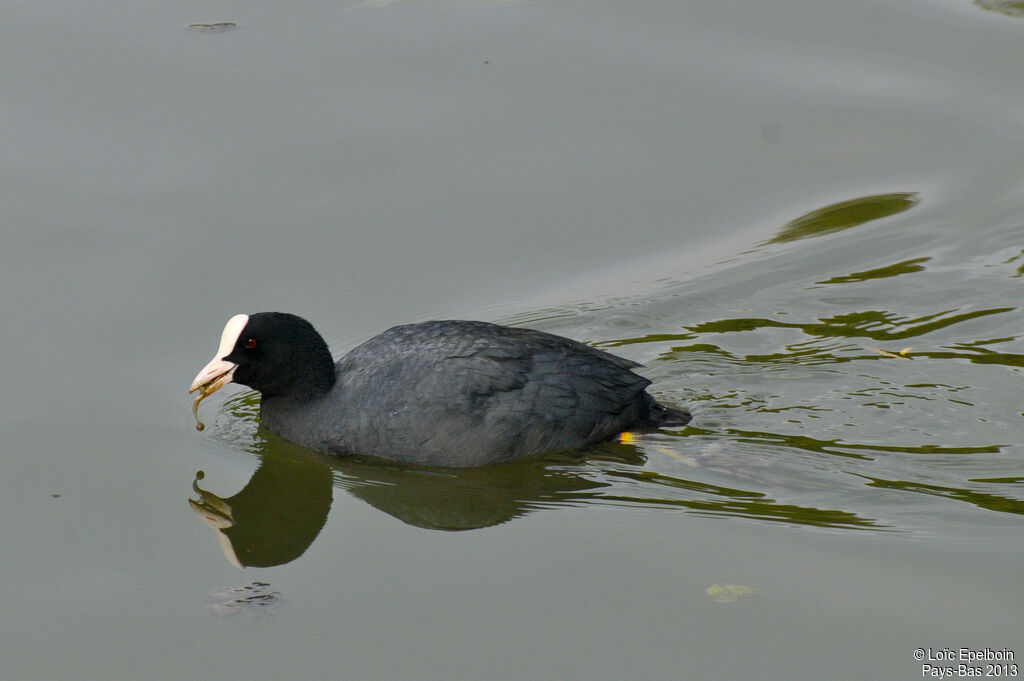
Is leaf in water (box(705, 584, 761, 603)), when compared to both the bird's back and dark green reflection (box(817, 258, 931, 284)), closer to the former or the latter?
the bird's back

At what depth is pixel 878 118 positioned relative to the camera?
997cm

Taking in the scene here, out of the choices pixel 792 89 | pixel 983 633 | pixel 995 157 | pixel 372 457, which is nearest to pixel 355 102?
pixel 792 89

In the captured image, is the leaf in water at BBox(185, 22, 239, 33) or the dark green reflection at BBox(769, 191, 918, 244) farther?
the leaf in water at BBox(185, 22, 239, 33)

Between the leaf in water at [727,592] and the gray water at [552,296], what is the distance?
26mm

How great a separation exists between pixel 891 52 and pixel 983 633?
659cm

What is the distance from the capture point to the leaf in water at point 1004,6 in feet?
37.5

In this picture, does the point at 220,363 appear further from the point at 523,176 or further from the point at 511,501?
the point at 523,176

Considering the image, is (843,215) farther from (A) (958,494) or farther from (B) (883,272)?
(A) (958,494)

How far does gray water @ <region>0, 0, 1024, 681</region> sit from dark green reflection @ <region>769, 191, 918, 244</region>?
0.10ft

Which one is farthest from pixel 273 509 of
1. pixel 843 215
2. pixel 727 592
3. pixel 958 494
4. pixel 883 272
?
pixel 843 215

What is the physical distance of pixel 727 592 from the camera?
18.0 feet

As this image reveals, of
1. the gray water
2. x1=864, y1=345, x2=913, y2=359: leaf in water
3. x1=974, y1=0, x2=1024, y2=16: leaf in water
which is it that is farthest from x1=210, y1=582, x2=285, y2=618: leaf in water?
x1=974, y1=0, x2=1024, y2=16: leaf in water

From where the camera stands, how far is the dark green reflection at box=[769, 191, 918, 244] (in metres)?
8.66

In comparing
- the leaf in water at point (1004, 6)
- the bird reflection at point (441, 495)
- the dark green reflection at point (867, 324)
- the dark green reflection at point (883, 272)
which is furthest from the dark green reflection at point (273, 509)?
the leaf in water at point (1004, 6)
